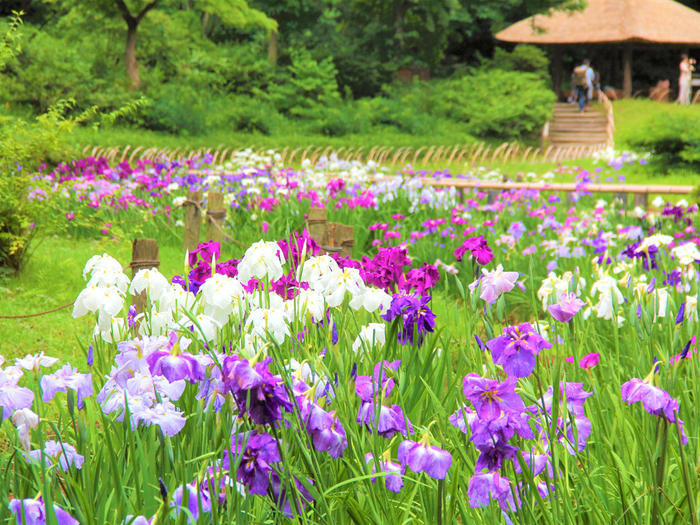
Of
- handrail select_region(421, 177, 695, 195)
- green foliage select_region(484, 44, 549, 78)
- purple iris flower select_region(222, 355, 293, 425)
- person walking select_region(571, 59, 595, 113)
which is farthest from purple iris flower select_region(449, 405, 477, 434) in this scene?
green foliage select_region(484, 44, 549, 78)

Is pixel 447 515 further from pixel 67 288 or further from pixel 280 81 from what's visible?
pixel 280 81

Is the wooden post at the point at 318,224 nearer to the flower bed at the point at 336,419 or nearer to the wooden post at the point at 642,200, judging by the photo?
the flower bed at the point at 336,419

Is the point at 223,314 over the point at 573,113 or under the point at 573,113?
over

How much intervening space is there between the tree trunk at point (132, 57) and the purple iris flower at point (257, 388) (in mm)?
20248

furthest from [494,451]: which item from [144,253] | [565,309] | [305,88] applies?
[305,88]

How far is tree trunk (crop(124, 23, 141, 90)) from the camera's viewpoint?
2003 cm

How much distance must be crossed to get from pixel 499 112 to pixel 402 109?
307cm

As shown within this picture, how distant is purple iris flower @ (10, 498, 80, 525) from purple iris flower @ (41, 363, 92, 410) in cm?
48

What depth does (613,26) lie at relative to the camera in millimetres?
28281

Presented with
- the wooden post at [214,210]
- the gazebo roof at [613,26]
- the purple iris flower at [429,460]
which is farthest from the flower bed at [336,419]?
the gazebo roof at [613,26]

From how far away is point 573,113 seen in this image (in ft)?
86.4

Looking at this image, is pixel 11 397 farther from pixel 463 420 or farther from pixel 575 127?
pixel 575 127

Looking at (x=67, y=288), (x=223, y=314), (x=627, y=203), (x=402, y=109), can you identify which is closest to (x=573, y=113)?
(x=402, y=109)

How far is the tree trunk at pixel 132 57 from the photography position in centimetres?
2003
